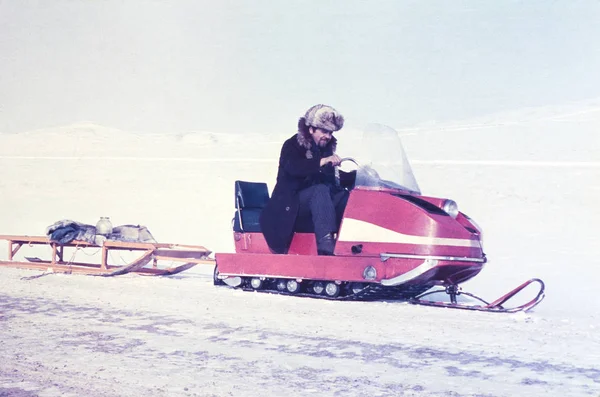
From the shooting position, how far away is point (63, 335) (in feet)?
13.2

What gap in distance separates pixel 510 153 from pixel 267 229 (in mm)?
10405

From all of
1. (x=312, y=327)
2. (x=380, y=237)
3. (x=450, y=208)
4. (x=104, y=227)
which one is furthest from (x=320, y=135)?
(x=104, y=227)

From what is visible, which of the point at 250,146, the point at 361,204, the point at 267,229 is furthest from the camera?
the point at 250,146

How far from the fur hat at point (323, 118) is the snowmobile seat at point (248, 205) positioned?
2.94ft

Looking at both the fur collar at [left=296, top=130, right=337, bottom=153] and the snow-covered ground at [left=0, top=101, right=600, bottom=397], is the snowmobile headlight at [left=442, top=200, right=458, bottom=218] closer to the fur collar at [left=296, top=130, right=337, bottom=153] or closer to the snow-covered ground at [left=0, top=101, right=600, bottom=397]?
the snow-covered ground at [left=0, top=101, right=600, bottom=397]

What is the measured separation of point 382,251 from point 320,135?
972 millimetres

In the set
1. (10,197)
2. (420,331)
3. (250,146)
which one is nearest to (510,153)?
(250,146)

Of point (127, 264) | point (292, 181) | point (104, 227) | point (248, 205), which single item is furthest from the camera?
point (104, 227)

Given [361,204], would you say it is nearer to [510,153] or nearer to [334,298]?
[334,298]

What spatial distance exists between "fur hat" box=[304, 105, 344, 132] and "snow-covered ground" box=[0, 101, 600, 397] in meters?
1.21

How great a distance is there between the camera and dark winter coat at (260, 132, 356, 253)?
573 centimetres

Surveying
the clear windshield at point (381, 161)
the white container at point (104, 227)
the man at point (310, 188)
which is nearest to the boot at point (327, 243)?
the man at point (310, 188)

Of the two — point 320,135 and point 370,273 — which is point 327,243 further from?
point 320,135

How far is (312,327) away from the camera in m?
4.42
